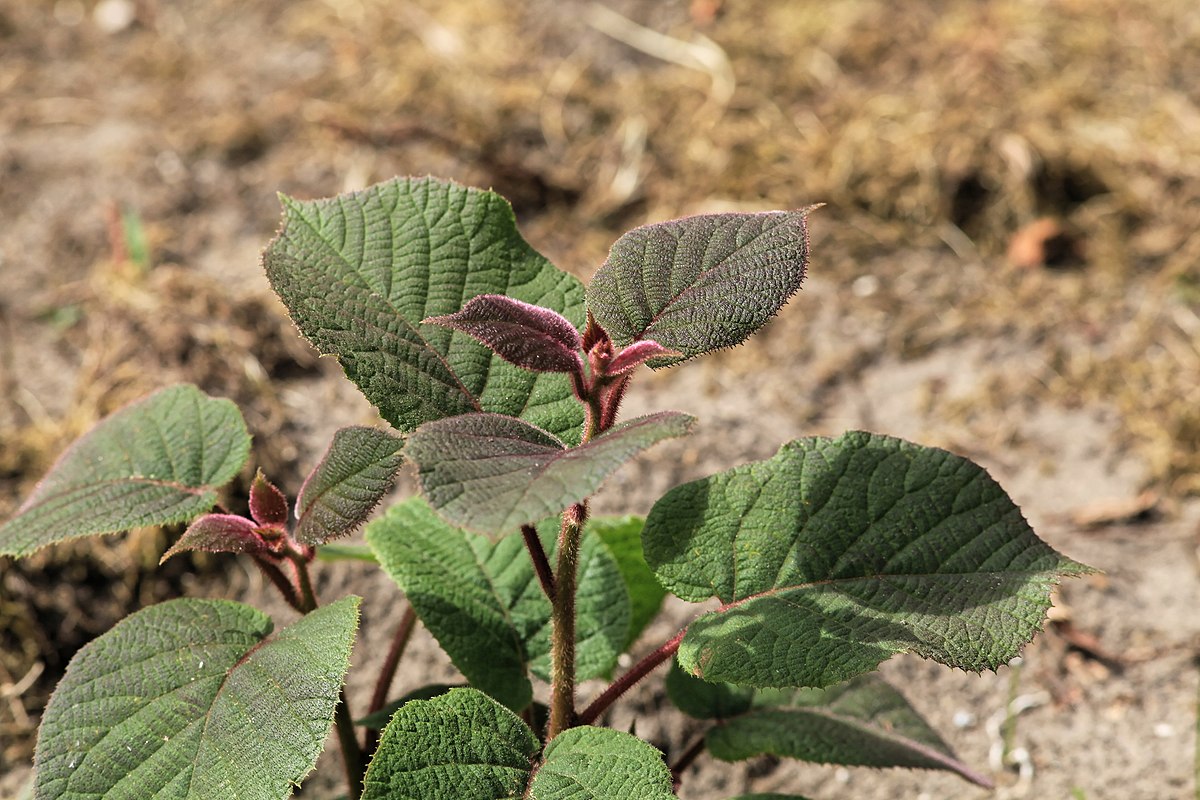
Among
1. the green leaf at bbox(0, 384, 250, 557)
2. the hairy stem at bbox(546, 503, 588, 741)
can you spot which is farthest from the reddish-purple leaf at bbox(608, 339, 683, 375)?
the green leaf at bbox(0, 384, 250, 557)

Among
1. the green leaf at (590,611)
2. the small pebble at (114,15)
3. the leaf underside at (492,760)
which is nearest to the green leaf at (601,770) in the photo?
the leaf underside at (492,760)

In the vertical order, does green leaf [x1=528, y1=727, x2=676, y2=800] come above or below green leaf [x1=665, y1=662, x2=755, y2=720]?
above

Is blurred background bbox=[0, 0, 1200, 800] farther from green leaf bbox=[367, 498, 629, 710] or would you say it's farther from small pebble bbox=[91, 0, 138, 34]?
green leaf bbox=[367, 498, 629, 710]

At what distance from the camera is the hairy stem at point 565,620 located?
45.9 inches

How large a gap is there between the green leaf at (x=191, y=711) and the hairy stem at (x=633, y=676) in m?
0.30

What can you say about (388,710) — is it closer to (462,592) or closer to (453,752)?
(462,592)

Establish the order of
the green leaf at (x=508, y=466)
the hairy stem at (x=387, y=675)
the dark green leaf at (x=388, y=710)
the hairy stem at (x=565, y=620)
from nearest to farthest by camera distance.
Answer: the green leaf at (x=508, y=466)
the hairy stem at (x=565, y=620)
the dark green leaf at (x=388, y=710)
the hairy stem at (x=387, y=675)

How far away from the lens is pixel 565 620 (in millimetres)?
1233

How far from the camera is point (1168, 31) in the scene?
3379mm

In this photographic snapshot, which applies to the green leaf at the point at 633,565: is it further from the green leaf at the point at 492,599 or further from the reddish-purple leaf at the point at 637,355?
the reddish-purple leaf at the point at 637,355

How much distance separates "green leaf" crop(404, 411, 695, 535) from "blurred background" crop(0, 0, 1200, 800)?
1.01 m

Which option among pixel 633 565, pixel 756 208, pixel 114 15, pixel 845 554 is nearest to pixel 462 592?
pixel 633 565

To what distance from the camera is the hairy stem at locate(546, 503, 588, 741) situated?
117 cm

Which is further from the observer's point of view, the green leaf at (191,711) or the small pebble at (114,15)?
the small pebble at (114,15)
